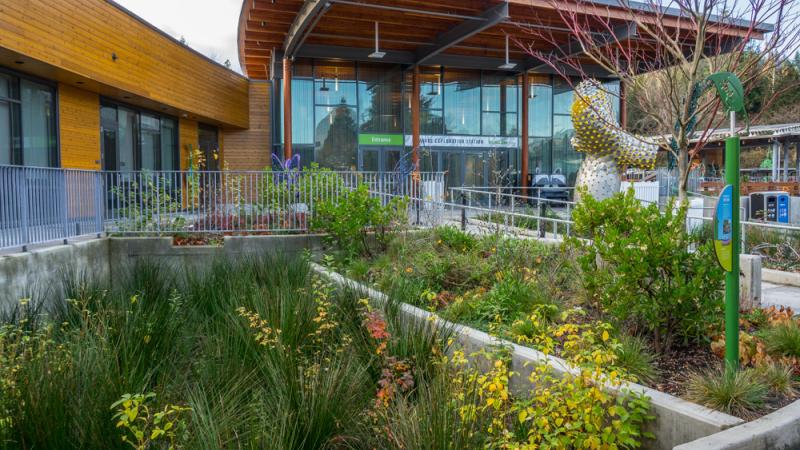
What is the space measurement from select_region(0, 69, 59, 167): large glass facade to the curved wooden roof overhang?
707cm

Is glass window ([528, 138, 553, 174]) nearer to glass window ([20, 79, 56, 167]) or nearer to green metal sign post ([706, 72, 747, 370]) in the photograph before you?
glass window ([20, 79, 56, 167])

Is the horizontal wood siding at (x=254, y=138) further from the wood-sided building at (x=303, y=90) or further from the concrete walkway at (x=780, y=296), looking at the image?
the concrete walkway at (x=780, y=296)

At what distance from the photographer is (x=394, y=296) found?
5801 millimetres

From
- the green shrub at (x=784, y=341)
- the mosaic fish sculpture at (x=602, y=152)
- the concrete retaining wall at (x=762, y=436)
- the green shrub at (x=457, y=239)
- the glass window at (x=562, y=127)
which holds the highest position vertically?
the glass window at (x=562, y=127)

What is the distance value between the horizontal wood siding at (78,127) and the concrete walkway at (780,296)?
14600 mm

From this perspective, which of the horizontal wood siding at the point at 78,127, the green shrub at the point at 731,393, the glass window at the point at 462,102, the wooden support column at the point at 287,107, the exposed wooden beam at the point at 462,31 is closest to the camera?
the green shrub at the point at 731,393

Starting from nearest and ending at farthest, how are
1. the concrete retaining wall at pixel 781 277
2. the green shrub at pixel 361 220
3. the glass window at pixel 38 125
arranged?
the concrete retaining wall at pixel 781 277
the green shrub at pixel 361 220
the glass window at pixel 38 125

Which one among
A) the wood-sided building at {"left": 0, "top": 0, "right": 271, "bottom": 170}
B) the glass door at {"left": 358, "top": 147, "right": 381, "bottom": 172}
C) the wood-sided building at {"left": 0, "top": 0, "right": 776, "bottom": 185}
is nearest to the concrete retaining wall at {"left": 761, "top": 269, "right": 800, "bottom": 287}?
the wood-sided building at {"left": 0, "top": 0, "right": 776, "bottom": 185}

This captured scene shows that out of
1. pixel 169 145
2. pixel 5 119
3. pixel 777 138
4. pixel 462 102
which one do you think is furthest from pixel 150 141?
pixel 777 138

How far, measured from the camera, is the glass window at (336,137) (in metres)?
23.6

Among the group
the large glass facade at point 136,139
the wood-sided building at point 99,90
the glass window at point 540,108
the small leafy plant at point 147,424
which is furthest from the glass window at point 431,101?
the small leafy plant at point 147,424

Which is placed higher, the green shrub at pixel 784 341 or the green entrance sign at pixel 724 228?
the green entrance sign at pixel 724 228

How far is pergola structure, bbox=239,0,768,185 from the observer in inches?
718

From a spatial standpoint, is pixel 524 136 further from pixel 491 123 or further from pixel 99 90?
pixel 99 90
